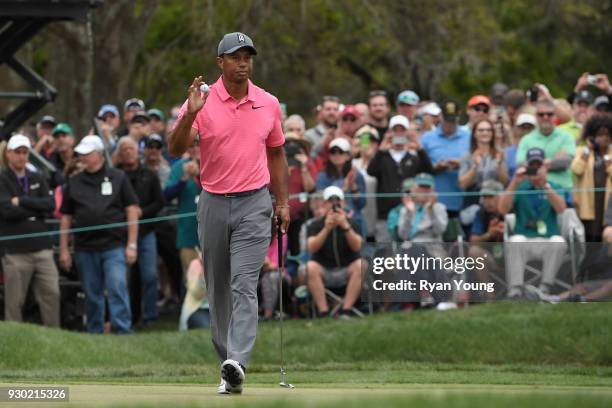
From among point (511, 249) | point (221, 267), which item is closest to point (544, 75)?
point (511, 249)

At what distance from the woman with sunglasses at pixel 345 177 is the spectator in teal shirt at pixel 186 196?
62.0 inches

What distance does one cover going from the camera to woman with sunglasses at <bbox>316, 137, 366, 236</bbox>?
63.4ft

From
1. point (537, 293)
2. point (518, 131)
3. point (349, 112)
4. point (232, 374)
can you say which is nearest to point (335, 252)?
point (349, 112)

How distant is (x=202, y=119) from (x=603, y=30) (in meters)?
32.1

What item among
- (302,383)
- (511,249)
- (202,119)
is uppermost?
(202,119)

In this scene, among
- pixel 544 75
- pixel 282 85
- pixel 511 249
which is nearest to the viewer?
pixel 511 249

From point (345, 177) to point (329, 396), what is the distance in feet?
28.6

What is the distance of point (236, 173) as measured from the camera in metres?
12.1

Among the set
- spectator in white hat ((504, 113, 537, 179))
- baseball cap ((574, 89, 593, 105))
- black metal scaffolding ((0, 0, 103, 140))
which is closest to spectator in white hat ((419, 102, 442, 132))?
spectator in white hat ((504, 113, 537, 179))

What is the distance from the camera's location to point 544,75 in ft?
150

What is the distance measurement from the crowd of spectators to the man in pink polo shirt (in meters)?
5.86

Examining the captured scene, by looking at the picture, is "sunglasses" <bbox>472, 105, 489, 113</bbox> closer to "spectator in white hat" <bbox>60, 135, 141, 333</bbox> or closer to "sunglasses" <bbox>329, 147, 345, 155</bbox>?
"sunglasses" <bbox>329, 147, 345, 155</bbox>

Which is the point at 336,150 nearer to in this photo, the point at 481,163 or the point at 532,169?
the point at 481,163

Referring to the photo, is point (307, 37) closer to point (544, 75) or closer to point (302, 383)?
point (544, 75)
